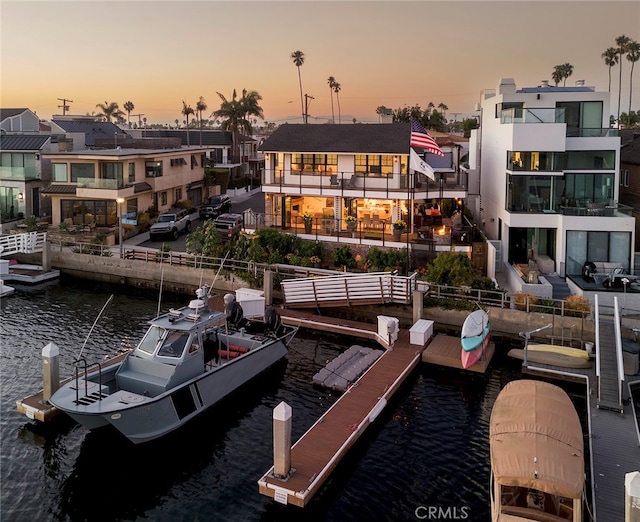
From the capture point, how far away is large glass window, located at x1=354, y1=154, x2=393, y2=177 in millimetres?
40812

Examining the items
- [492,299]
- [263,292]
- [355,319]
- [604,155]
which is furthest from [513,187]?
[263,292]

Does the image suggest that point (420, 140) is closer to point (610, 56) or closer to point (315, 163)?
point (315, 163)

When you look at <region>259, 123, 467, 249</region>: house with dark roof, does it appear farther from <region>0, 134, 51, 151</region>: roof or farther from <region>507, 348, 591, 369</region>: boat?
<region>0, 134, 51, 151</region>: roof

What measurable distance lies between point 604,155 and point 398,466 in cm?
2674

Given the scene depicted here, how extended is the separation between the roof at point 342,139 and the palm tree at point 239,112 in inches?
Result: 1374

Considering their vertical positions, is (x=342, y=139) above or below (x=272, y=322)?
above

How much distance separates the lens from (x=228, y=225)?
46.0 metres

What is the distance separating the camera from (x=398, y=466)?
18.0 m

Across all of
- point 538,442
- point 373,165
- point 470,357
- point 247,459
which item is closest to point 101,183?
point 373,165

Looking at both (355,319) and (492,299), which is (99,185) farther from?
(492,299)

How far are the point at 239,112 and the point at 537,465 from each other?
71.2m

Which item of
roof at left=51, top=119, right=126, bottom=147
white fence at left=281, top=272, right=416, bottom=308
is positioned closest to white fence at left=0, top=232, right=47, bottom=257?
white fence at left=281, top=272, right=416, bottom=308

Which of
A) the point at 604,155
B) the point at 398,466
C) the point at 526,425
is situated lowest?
the point at 398,466

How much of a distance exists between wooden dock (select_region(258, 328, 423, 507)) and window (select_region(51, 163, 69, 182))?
3601 centimetres
